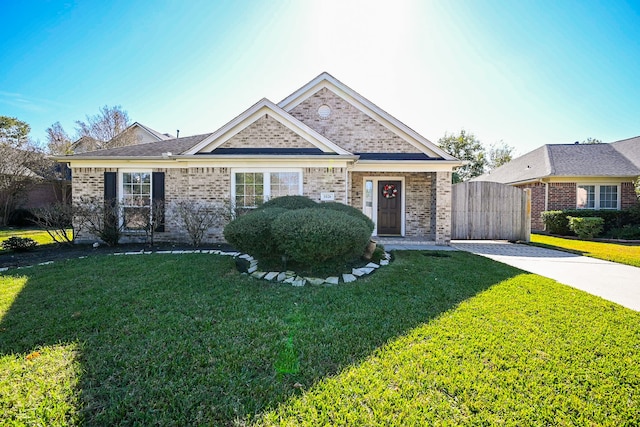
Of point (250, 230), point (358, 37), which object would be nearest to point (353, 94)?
point (358, 37)

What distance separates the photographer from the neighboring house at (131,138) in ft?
74.4

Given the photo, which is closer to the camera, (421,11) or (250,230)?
(250,230)

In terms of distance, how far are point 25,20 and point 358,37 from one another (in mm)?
10792

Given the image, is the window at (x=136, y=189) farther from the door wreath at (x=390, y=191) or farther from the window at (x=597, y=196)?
the window at (x=597, y=196)

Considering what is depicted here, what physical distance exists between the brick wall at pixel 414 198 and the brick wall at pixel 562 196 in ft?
28.7

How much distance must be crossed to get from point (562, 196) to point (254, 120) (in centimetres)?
1655

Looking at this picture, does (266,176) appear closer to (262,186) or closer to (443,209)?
(262,186)

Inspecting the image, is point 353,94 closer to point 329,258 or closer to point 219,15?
point 219,15

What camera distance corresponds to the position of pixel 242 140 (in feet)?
31.3

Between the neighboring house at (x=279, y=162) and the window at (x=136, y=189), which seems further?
the window at (x=136, y=189)

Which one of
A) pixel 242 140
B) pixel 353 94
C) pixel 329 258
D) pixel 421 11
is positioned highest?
pixel 421 11

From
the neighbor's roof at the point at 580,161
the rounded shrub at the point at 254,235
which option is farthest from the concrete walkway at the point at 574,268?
the neighbor's roof at the point at 580,161

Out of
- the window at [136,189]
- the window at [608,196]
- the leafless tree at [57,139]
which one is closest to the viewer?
the window at [136,189]

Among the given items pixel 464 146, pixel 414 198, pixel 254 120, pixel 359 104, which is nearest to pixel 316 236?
pixel 254 120
